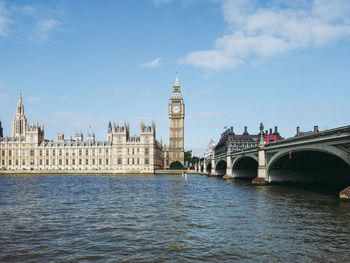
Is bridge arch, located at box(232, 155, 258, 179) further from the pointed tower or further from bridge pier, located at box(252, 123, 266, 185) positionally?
the pointed tower

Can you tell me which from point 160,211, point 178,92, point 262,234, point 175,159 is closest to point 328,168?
point 160,211

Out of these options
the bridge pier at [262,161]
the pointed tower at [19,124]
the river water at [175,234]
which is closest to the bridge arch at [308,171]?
the bridge pier at [262,161]

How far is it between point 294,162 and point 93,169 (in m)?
103

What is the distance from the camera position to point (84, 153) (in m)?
146

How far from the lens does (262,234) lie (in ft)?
60.6

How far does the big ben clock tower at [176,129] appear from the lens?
577ft

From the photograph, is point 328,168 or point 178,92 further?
point 178,92

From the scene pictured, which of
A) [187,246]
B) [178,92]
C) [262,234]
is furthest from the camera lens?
[178,92]

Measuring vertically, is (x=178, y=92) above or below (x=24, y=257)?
above

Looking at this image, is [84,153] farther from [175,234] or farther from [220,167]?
[175,234]

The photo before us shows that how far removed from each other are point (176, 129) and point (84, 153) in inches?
2037

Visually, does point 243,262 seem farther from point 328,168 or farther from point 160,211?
point 328,168

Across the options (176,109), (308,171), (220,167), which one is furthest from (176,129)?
(308,171)

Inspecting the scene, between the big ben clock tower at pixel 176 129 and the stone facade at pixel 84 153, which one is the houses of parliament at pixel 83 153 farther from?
the big ben clock tower at pixel 176 129
